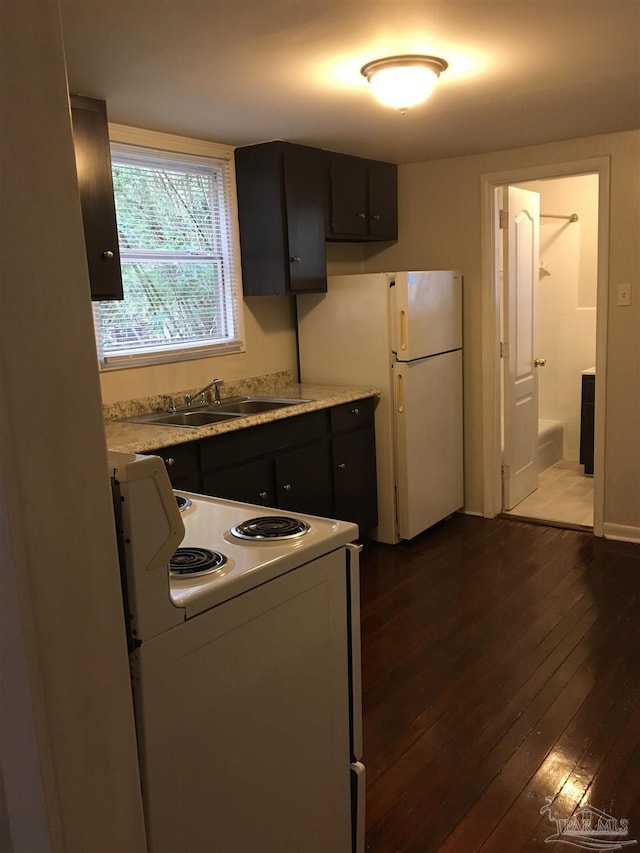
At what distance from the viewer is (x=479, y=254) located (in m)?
4.41

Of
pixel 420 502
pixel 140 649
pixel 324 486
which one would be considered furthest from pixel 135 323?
pixel 140 649

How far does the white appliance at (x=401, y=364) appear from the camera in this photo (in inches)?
157

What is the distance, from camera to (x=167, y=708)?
1301 mm

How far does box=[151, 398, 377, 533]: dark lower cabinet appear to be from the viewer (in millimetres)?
3062

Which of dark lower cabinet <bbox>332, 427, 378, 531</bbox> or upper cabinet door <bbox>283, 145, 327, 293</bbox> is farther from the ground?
upper cabinet door <bbox>283, 145, 327, 293</bbox>

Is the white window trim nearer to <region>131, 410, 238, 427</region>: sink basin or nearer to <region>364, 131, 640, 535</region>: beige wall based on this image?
<region>131, 410, 238, 427</region>: sink basin

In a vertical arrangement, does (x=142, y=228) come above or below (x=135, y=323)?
above

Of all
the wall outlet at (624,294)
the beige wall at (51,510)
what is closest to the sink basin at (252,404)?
the wall outlet at (624,294)

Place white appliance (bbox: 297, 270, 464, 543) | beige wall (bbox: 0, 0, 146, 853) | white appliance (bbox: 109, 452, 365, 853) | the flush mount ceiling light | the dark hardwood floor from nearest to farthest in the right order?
beige wall (bbox: 0, 0, 146, 853)
white appliance (bbox: 109, 452, 365, 853)
the dark hardwood floor
the flush mount ceiling light
white appliance (bbox: 297, 270, 464, 543)

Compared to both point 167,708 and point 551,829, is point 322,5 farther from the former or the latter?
point 551,829

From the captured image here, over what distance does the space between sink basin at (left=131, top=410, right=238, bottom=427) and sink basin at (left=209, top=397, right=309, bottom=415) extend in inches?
4.1

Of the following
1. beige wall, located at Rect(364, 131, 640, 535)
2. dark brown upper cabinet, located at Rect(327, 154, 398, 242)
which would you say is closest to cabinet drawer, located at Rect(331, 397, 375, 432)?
beige wall, located at Rect(364, 131, 640, 535)

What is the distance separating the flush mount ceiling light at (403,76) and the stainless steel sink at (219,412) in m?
1.51

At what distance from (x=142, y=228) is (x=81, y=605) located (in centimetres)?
275
